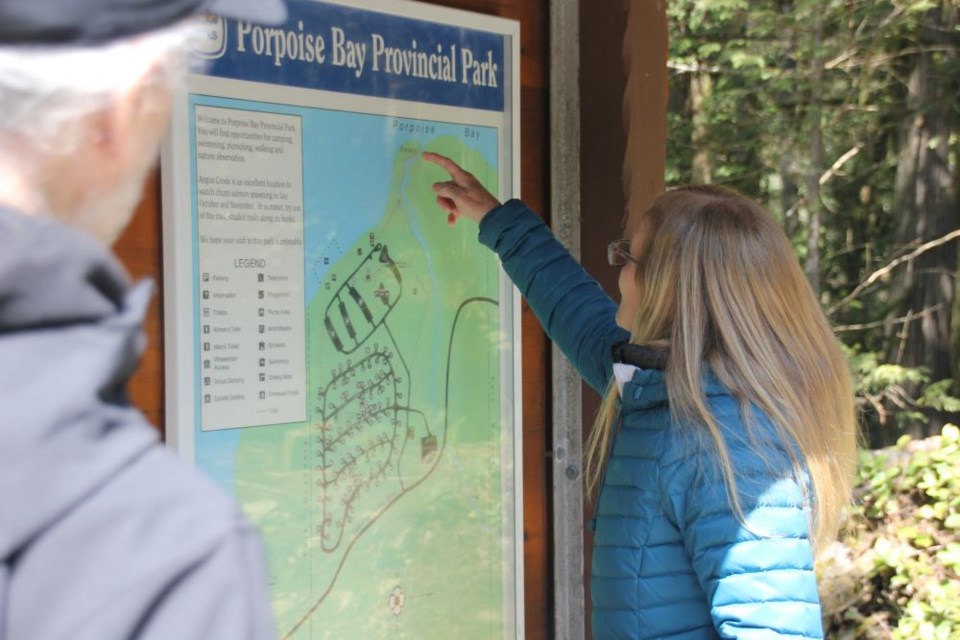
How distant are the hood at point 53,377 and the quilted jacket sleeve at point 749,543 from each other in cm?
127

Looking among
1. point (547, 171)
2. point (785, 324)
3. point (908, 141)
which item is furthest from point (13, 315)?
point (908, 141)

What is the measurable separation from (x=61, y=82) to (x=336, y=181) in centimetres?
170

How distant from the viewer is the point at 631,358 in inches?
80.7

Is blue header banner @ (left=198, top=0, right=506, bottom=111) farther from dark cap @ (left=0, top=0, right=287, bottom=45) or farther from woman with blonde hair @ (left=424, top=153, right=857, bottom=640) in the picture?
dark cap @ (left=0, top=0, right=287, bottom=45)

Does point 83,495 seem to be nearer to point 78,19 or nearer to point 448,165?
point 78,19

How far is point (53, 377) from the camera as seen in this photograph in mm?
683

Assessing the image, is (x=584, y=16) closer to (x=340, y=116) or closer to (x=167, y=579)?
(x=340, y=116)

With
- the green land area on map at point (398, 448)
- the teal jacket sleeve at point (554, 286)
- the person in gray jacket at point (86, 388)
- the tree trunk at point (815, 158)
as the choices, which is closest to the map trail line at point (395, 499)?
the green land area on map at point (398, 448)

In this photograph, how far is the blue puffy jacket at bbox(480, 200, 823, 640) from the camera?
1785 mm

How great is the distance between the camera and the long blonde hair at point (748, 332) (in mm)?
1947

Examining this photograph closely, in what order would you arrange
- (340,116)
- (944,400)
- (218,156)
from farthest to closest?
1. (944,400)
2. (340,116)
3. (218,156)

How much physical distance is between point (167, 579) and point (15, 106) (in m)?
0.32

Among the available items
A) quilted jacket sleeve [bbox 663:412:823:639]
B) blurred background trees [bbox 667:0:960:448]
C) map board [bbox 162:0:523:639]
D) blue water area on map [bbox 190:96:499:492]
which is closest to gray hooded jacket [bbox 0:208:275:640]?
quilted jacket sleeve [bbox 663:412:823:639]

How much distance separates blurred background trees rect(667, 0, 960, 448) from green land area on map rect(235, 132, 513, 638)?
5.13 meters
